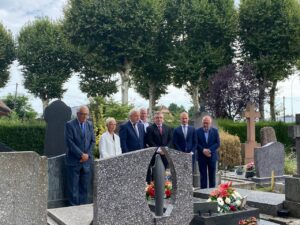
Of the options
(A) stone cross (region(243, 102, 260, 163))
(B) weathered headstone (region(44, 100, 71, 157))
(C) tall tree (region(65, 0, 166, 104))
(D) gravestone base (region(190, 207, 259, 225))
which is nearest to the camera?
(D) gravestone base (region(190, 207, 259, 225))

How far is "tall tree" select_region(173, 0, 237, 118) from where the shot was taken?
1050 inches

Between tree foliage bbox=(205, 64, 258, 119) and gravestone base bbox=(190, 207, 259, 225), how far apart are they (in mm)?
21146

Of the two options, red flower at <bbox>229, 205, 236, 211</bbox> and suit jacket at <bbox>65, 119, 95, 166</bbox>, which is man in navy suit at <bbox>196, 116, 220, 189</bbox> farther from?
suit jacket at <bbox>65, 119, 95, 166</bbox>

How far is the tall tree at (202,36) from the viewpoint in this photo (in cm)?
2667

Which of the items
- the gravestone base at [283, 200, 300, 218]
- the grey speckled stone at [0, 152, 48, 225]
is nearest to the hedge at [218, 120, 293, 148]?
the gravestone base at [283, 200, 300, 218]

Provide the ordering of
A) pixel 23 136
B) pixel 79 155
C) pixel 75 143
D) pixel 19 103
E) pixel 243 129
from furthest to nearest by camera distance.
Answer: pixel 19 103
pixel 243 129
pixel 23 136
pixel 75 143
pixel 79 155

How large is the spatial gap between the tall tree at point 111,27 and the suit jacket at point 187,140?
17.9m

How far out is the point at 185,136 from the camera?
314 inches

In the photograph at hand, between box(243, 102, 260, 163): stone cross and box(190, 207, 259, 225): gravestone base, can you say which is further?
box(243, 102, 260, 163): stone cross

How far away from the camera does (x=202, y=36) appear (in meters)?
27.3

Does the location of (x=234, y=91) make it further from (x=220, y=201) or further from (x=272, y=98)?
(x=220, y=201)

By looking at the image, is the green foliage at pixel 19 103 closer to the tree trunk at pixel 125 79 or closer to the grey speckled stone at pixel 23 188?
the tree trunk at pixel 125 79

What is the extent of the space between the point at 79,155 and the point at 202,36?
72.7 ft

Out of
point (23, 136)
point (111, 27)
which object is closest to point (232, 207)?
point (23, 136)
